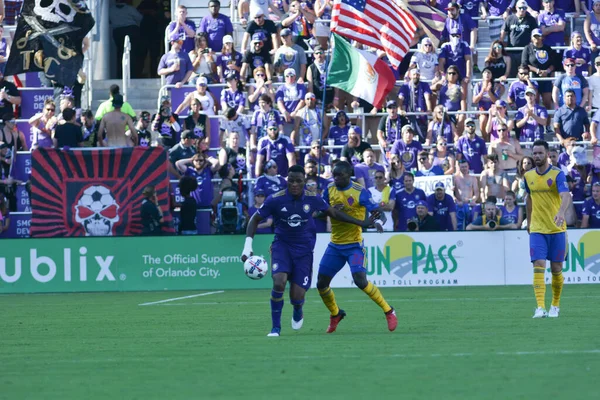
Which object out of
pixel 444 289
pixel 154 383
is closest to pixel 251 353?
pixel 154 383

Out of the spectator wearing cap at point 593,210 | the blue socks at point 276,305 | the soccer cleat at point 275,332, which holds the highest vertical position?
the spectator wearing cap at point 593,210

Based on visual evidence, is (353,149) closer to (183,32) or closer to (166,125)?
(166,125)

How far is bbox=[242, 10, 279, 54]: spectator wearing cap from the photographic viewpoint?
25719 millimetres

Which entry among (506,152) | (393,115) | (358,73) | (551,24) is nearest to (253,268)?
(358,73)

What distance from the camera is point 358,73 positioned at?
21.1 meters

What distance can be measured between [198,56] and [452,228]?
Answer: 23.4ft

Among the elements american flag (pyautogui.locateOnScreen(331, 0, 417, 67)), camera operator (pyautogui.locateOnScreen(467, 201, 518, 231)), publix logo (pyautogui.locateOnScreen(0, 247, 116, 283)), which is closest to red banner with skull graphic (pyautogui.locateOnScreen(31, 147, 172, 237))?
publix logo (pyautogui.locateOnScreen(0, 247, 116, 283))

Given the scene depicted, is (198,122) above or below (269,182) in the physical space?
above

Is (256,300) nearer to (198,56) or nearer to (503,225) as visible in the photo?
(503,225)

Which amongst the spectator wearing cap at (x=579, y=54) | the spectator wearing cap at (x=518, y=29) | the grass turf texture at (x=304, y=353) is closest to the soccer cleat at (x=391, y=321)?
the grass turf texture at (x=304, y=353)

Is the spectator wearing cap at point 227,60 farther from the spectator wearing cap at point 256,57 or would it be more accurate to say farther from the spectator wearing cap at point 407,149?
the spectator wearing cap at point 407,149

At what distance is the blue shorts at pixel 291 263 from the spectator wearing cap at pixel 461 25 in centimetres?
1405

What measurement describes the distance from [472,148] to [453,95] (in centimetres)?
179

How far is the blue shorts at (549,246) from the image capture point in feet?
47.8
